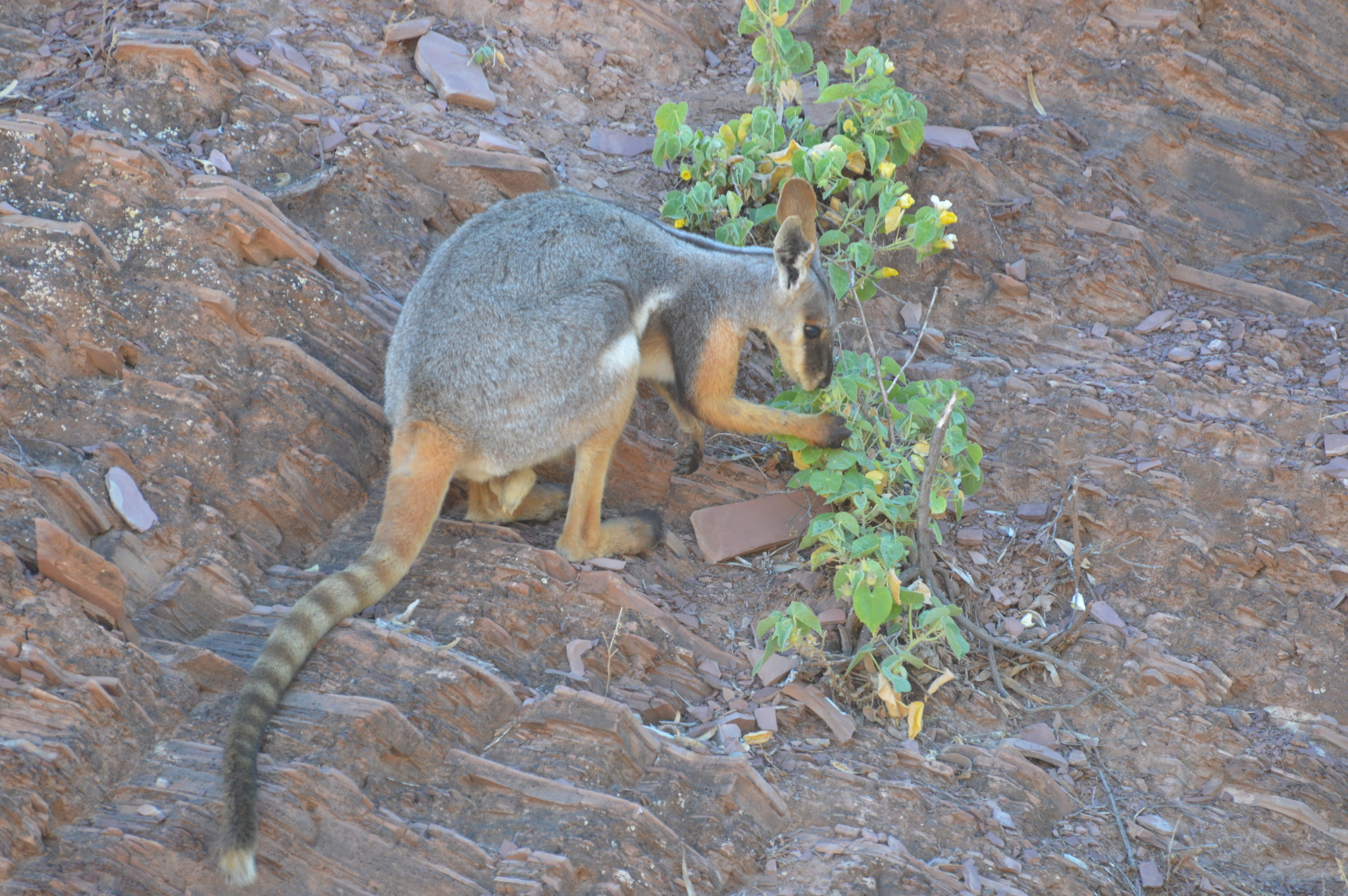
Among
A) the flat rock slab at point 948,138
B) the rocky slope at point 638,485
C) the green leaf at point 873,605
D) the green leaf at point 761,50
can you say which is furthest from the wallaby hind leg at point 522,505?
the flat rock slab at point 948,138

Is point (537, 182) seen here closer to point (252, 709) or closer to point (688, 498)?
point (688, 498)

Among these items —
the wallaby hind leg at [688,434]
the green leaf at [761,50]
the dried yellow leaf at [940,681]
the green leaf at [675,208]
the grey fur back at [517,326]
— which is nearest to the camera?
the dried yellow leaf at [940,681]

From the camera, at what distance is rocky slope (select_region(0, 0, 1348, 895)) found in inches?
152

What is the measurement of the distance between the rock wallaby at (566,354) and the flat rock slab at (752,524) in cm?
34

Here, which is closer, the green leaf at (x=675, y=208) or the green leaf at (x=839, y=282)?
the green leaf at (x=839, y=282)

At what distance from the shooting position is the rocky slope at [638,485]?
12.6ft

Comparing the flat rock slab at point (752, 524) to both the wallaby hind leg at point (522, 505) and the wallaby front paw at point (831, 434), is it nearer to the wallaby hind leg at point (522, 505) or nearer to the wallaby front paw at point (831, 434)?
the wallaby front paw at point (831, 434)

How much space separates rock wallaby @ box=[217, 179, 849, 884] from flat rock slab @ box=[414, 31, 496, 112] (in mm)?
1850

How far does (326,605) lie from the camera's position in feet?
14.3

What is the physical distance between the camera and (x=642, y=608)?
512cm

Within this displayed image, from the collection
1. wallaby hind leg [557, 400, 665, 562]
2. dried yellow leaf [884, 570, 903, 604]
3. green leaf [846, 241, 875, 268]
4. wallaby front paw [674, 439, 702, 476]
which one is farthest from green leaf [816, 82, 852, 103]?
dried yellow leaf [884, 570, 903, 604]

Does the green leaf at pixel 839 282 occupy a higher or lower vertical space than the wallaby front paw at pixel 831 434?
higher

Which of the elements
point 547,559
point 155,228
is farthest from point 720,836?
point 155,228

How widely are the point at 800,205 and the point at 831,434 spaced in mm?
1305
